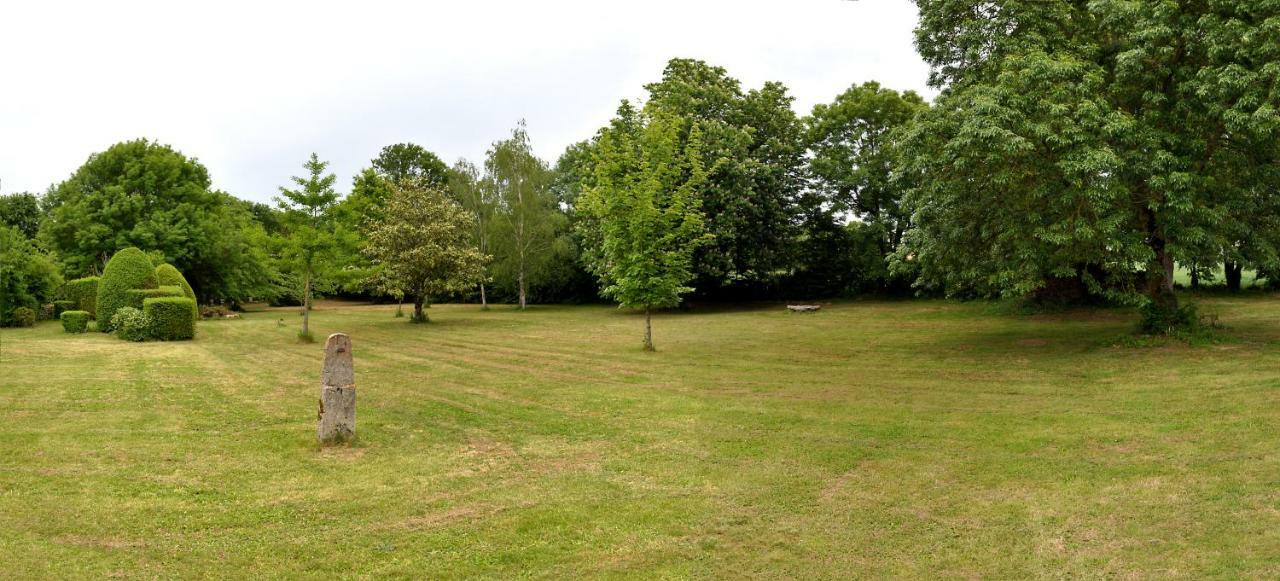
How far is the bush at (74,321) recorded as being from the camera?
2554 cm

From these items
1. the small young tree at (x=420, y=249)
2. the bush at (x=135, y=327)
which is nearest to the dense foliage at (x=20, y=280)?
the bush at (x=135, y=327)

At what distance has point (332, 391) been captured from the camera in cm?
1031

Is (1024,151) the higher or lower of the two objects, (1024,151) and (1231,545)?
the higher

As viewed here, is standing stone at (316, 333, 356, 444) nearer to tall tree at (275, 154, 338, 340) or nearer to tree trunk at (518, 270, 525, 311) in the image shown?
tall tree at (275, 154, 338, 340)

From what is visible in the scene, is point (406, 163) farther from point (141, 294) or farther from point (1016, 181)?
point (1016, 181)

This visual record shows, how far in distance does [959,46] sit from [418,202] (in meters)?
24.9

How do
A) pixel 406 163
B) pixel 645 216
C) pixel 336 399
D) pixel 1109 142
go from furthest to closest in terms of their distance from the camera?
pixel 406 163 → pixel 645 216 → pixel 1109 142 → pixel 336 399

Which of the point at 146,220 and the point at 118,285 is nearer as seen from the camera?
the point at 118,285

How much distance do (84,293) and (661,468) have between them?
1294 inches

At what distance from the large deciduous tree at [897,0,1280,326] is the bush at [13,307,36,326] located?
109 feet

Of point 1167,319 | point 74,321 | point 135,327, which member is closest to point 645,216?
point 1167,319

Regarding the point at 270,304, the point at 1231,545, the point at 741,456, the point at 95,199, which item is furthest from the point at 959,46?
the point at 270,304

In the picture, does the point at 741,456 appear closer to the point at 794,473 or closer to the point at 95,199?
the point at 794,473

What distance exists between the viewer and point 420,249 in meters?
33.5
